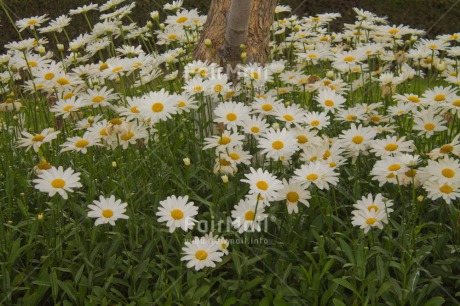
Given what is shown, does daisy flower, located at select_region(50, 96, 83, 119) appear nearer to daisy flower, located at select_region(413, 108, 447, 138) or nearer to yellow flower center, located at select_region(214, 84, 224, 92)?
yellow flower center, located at select_region(214, 84, 224, 92)

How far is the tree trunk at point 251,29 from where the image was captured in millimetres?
3771

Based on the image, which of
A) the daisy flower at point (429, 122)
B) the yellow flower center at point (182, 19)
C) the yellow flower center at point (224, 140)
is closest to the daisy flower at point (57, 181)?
the yellow flower center at point (224, 140)

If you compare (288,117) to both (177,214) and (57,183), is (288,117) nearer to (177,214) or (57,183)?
(177,214)

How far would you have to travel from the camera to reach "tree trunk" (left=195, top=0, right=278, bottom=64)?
12.4ft

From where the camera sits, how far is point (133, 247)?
8.11ft

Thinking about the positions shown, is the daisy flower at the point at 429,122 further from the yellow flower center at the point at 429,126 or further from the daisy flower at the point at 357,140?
the daisy flower at the point at 357,140

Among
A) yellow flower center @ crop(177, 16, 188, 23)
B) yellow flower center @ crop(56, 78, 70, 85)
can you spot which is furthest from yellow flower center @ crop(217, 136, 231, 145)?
yellow flower center @ crop(177, 16, 188, 23)

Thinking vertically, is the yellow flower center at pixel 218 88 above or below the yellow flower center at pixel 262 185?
above

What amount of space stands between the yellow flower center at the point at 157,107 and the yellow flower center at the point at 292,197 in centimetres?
64

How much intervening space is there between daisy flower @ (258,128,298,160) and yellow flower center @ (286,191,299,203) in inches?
5.9

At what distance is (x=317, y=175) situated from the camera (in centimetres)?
237

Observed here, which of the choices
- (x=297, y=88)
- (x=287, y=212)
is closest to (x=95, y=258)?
(x=287, y=212)

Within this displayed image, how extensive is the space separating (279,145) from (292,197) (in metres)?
0.21

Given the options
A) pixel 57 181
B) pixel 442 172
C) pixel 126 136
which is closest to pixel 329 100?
pixel 442 172
